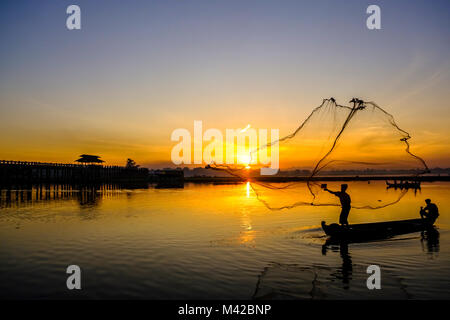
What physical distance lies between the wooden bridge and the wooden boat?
69.1 metres

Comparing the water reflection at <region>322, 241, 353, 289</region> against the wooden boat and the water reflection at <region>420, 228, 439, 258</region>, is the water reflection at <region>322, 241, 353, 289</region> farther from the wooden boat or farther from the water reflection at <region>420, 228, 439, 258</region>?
the water reflection at <region>420, 228, 439, 258</region>

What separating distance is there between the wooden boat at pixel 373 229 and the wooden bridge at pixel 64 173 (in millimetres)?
69123

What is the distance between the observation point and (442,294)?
428 inches

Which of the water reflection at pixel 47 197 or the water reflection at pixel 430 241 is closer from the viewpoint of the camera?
the water reflection at pixel 430 241

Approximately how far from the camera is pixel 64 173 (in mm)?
87062

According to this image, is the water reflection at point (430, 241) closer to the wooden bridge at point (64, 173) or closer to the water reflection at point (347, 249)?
the water reflection at point (347, 249)

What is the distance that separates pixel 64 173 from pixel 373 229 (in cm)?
8428

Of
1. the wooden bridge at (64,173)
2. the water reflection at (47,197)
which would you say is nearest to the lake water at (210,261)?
the water reflection at (47,197)

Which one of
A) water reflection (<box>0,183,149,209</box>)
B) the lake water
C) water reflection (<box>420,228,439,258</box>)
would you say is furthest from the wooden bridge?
water reflection (<box>420,228,439,258</box>)

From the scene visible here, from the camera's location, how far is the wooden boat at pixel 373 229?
1934 centimetres

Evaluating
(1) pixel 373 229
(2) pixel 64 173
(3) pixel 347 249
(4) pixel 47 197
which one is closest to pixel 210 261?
(3) pixel 347 249

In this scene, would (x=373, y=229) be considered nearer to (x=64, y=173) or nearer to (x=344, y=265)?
(x=344, y=265)
